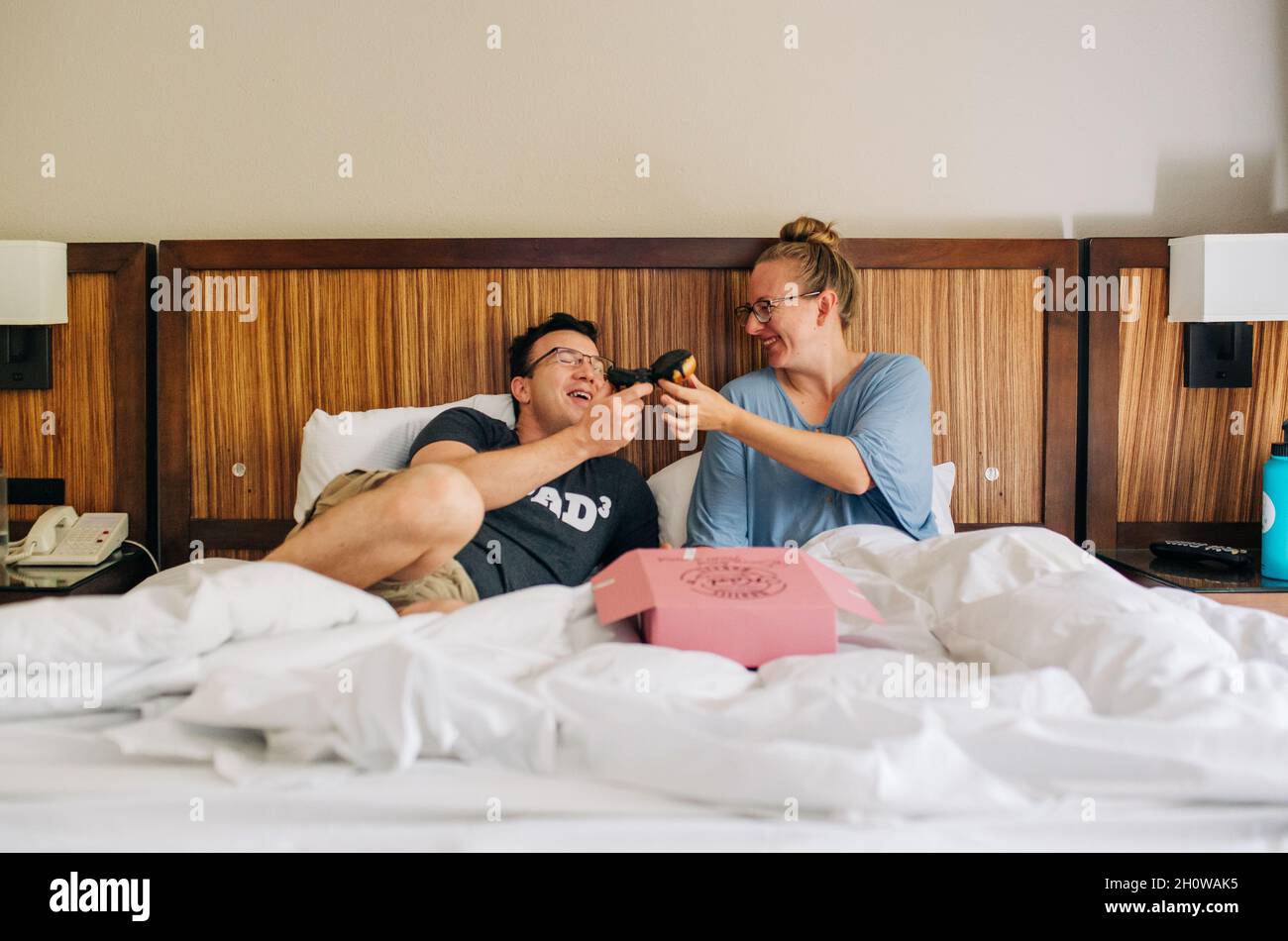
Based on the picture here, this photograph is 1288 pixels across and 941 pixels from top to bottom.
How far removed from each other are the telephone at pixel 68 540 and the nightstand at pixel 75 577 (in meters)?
0.02

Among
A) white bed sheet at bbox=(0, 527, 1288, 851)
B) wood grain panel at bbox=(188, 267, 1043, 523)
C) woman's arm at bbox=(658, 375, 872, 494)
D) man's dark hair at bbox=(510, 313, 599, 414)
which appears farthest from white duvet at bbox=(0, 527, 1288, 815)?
wood grain panel at bbox=(188, 267, 1043, 523)

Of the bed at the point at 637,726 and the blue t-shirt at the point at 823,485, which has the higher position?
the blue t-shirt at the point at 823,485

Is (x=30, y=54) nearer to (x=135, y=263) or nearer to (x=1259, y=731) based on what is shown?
(x=135, y=263)

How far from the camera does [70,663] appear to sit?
97cm

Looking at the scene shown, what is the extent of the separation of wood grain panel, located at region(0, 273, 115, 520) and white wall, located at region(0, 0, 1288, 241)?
22 cm

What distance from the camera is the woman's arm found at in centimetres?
172

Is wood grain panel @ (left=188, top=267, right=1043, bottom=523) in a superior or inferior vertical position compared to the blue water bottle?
superior

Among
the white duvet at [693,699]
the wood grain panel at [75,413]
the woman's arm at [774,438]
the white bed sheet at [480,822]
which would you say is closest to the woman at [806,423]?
the woman's arm at [774,438]

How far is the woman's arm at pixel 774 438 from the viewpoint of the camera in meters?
1.72

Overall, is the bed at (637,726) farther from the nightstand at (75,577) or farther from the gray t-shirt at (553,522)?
the nightstand at (75,577)

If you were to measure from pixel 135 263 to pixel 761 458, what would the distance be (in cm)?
144

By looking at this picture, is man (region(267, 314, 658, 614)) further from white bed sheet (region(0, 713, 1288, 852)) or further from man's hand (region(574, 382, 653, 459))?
white bed sheet (region(0, 713, 1288, 852))

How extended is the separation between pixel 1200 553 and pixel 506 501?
1.40 meters
